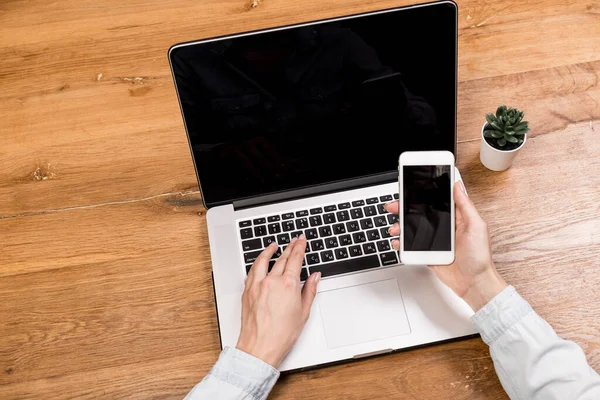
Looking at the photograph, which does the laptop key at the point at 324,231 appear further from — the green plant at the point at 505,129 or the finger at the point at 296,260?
the green plant at the point at 505,129

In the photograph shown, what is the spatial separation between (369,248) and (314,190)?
14cm

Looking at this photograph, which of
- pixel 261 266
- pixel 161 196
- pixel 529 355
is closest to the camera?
pixel 529 355

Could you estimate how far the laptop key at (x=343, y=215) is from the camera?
0.94 m

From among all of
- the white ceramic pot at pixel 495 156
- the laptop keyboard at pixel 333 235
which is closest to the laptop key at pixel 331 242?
the laptop keyboard at pixel 333 235

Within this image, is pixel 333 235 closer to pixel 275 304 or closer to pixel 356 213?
pixel 356 213

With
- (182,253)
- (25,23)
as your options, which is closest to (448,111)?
(182,253)

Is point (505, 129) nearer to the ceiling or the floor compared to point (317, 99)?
nearer to the floor

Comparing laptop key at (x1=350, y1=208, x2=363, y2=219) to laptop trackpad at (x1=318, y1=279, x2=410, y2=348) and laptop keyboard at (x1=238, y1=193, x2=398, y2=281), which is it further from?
laptop trackpad at (x1=318, y1=279, x2=410, y2=348)

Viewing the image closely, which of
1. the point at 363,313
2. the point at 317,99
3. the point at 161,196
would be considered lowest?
the point at 363,313

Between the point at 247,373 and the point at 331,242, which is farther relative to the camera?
the point at 331,242

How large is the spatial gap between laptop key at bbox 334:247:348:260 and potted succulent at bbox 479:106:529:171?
1.01 feet

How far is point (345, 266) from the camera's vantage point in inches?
35.8

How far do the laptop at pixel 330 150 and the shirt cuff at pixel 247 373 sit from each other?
0.17 ft

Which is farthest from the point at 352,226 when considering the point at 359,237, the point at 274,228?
the point at 274,228
